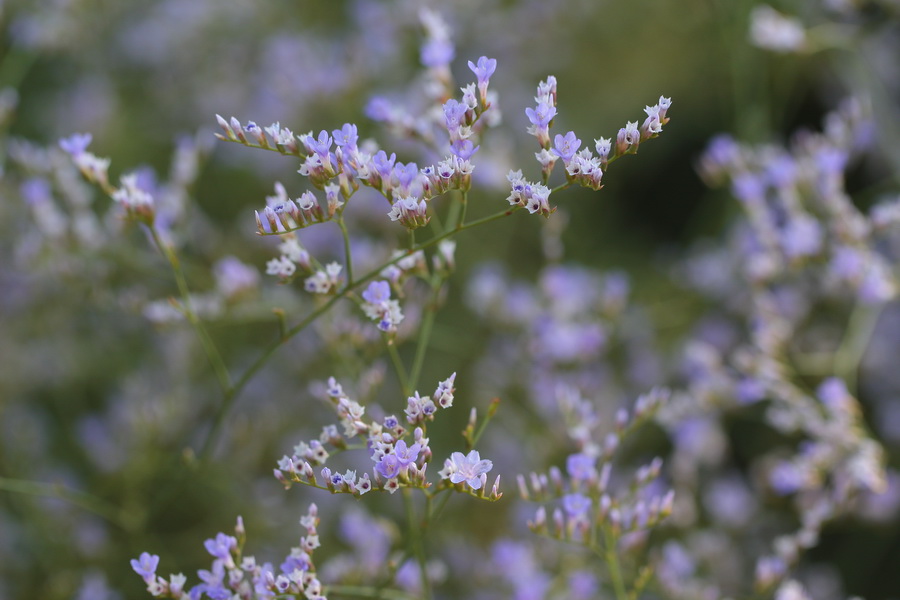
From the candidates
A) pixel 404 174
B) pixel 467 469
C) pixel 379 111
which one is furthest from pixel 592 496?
pixel 379 111

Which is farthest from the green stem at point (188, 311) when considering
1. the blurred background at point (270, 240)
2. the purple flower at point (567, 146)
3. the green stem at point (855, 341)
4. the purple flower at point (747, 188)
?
the green stem at point (855, 341)

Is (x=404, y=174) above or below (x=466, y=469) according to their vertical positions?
above

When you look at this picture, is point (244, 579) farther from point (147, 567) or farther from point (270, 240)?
point (270, 240)

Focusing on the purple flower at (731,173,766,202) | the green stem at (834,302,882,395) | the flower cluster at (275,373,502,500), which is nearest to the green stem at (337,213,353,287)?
the flower cluster at (275,373,502,500)

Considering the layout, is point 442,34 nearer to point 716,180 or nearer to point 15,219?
point 716,180

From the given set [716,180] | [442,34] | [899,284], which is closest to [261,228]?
[442,34]

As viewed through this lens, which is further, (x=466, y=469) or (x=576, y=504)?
(x=576, y=504)
